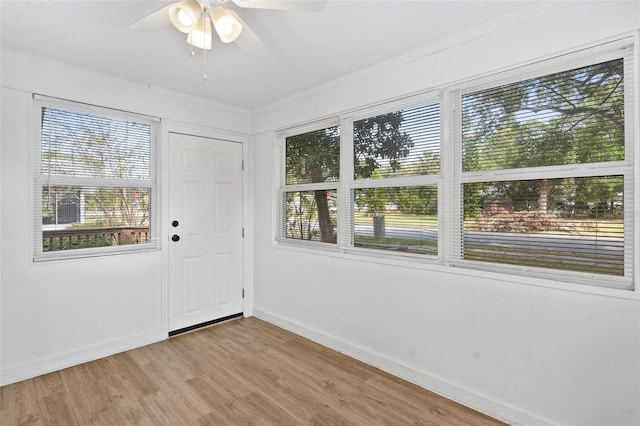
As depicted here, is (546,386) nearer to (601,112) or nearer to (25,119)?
(601,112)

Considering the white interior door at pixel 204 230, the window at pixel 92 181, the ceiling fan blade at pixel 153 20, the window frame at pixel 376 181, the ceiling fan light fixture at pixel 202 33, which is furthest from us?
the white interior door at pixel 204 230

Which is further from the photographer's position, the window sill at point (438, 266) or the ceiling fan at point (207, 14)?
the window sill at point (438, 266)

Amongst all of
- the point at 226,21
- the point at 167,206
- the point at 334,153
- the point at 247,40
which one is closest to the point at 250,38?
the point at 247,40

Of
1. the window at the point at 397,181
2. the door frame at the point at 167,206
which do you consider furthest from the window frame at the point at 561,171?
the door frame at the point at 167,206

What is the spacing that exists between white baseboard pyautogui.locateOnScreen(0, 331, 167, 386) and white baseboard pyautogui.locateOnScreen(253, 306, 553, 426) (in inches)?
56.5

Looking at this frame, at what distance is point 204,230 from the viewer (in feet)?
11.7

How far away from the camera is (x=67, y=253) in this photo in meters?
2.71

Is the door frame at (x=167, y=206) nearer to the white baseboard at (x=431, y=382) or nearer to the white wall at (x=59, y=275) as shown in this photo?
the white wall at (x=59, y=275)

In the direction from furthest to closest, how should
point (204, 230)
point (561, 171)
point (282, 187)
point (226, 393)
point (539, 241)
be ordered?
point (282, 187), point (204, 230), point (226, 393), point (539, 241), point (561, 171)

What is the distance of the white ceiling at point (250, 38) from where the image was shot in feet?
6.25

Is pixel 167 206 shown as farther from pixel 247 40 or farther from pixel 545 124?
pixel 545 124

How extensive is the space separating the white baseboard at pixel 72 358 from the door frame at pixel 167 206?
19 cm

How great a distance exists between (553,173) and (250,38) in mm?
1916

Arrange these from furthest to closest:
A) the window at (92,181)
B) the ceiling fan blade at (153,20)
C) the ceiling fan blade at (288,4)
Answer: the window at (92,181), the ceiling fan blade at (153,20), the ceiling fan blade at (288,4)
